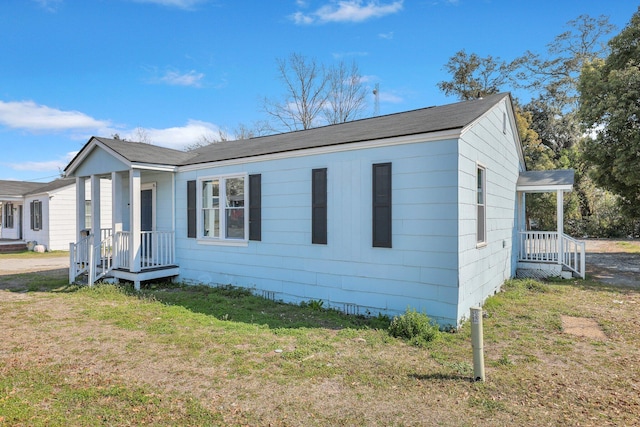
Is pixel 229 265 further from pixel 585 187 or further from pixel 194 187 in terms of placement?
pixel 585 187

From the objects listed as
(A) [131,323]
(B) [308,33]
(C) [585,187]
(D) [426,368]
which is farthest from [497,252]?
(C) [585,187]

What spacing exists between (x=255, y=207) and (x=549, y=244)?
8609mm

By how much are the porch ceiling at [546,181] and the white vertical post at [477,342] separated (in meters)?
8.22

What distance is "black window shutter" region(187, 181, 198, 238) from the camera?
31.0 ft

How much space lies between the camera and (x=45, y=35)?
1284cm

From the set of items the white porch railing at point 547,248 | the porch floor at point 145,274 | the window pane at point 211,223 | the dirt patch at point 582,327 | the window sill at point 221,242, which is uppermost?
the window pane at point 211,223

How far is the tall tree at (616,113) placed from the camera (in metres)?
12.4

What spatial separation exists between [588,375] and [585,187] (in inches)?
1006

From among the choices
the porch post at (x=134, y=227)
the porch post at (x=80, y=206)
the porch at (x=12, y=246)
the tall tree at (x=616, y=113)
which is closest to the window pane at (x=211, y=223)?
the porch post at (x=134, y=227)

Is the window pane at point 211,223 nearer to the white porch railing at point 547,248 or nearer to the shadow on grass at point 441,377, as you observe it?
the shadow on grass at point 441,377

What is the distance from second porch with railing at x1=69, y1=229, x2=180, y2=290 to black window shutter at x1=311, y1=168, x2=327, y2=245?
456cm

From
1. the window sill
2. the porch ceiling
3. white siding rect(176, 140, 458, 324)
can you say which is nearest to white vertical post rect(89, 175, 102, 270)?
the window sill

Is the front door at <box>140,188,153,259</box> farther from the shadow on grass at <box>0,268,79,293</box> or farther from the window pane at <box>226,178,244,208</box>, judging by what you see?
the window pane at <box>226,178,244,208</box>

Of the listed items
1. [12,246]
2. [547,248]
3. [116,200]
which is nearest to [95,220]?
[116,200]
